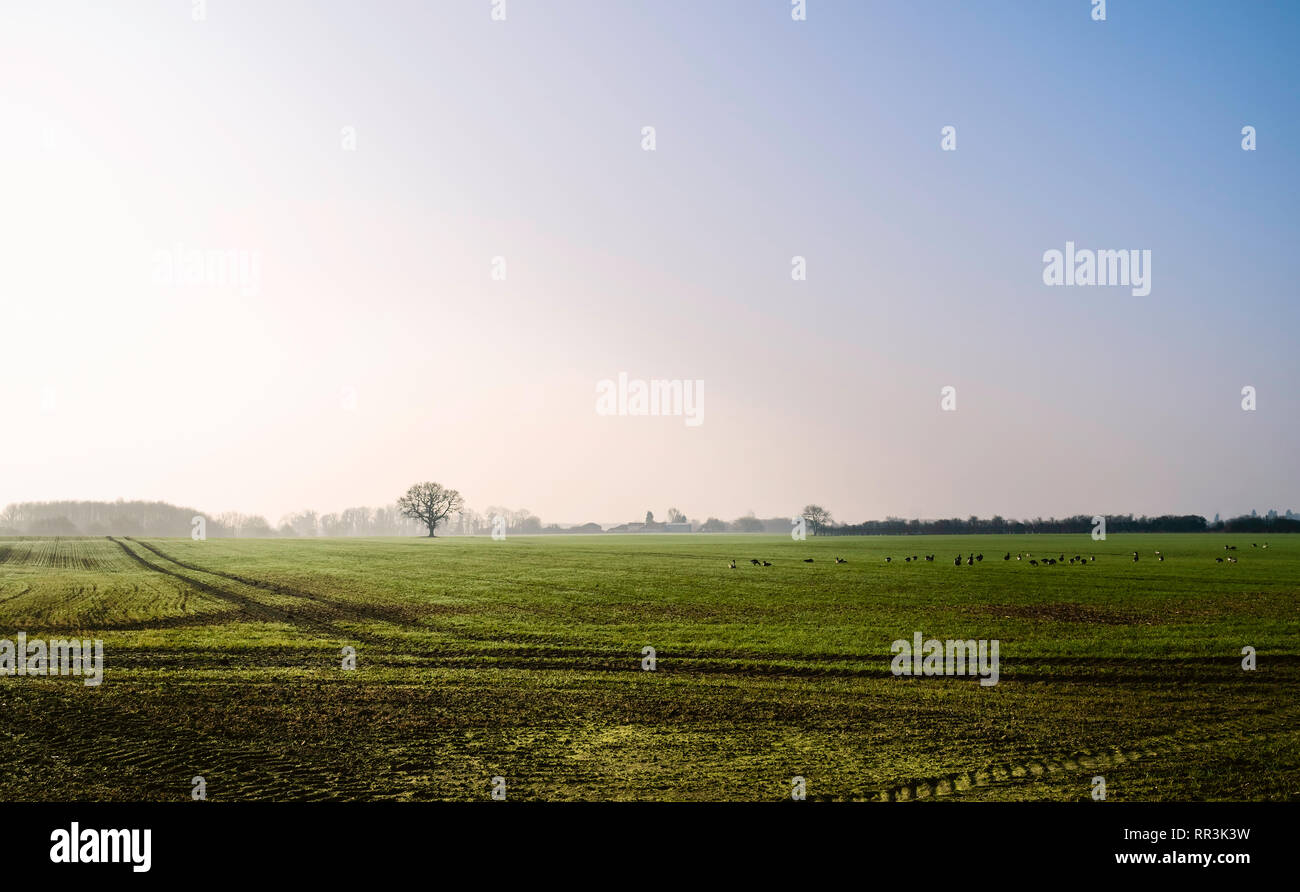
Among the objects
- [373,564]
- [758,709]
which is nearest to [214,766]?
[758,709]

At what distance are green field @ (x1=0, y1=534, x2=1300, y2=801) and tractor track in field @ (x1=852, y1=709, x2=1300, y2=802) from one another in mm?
74

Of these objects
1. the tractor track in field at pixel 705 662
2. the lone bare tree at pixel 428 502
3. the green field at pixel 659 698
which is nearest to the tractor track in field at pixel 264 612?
the green field at pixel 659 698

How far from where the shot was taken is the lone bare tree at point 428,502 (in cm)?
15900

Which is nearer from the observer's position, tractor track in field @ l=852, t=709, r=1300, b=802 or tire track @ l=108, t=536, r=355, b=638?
tractor track in field @ l=852, t=709, r=1300, b=802

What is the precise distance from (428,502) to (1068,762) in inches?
6110

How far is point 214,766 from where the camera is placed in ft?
48.1

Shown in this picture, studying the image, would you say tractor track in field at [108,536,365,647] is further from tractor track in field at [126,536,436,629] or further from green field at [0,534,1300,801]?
tractor track in field at [126,536,436,629]

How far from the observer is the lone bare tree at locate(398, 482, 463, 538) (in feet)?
522

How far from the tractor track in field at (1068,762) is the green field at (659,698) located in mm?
74

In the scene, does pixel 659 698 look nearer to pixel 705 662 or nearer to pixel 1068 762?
pixel 705 662

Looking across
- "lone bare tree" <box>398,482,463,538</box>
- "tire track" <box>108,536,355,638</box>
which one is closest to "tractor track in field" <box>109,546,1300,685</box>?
"tire track" <box>108,536,355,638</box>
